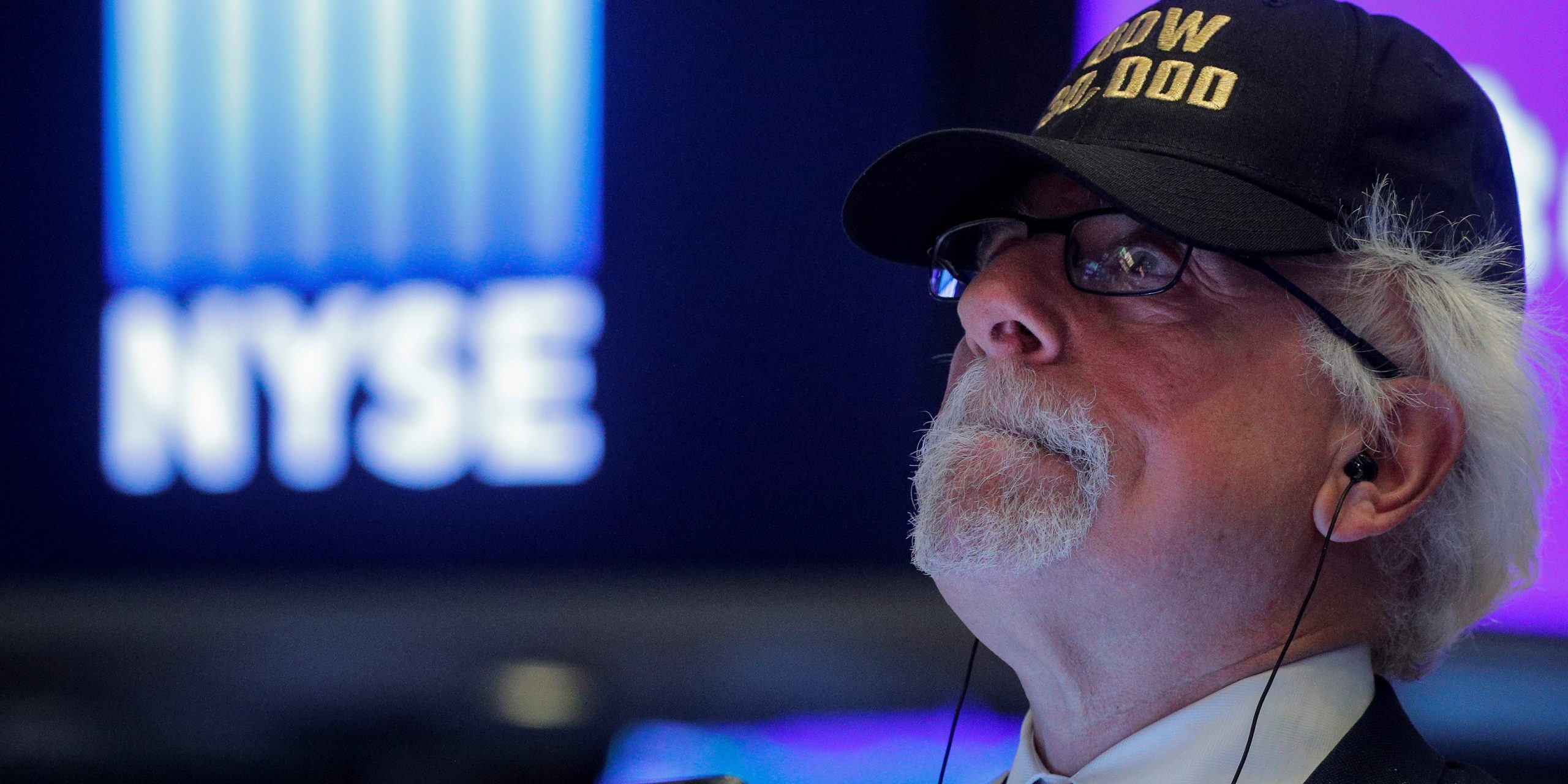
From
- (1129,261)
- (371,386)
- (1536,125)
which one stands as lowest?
(371,386)

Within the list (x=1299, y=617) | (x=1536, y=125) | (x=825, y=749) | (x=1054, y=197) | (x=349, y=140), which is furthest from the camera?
(x=349, y=140)

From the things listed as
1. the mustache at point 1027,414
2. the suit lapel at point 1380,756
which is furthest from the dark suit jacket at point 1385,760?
the mustache at point 1027,414

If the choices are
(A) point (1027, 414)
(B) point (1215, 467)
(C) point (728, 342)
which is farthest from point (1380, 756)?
(C) point (728, 342)

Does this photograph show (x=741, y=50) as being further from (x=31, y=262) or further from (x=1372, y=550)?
(x=1372, y=550)

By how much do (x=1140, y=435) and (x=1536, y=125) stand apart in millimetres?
1215

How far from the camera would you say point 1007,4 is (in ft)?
6.48

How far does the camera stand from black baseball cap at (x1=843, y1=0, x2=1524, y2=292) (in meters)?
0.84

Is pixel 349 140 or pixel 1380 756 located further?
pixel 349 140

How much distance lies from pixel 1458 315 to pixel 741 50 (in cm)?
137

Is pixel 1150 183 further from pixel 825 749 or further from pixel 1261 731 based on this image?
pixel 825 749

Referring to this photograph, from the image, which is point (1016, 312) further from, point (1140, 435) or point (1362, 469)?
point (1362, 469)

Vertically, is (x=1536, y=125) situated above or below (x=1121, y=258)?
above

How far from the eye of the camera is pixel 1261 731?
2.82ft

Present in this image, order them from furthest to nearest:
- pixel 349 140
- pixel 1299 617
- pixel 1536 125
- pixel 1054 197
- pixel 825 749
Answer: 1. pixel 349 140
2. pixel 825 749
3. pixel 1536 125
4. pixel 1054 197
5. pixel 1299 617
